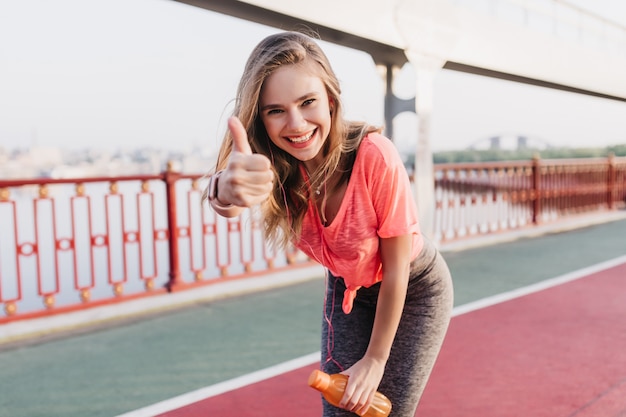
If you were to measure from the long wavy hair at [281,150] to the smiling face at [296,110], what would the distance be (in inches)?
0.9

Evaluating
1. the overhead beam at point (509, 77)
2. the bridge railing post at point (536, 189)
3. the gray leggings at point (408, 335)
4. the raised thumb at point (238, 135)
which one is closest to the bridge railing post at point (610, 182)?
the overhead beam at point (509, 77)

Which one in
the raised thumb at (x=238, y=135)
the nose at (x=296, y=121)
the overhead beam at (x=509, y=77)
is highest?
the overhead beam at (x=509, y=77)

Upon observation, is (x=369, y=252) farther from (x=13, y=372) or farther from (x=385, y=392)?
(x=13, y=372)

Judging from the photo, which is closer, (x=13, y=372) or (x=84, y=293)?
(x=13, y=372)

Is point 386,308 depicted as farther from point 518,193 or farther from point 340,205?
point 518,193

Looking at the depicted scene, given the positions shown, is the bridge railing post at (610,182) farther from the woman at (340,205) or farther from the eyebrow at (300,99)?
the eyebrow at (300,99)

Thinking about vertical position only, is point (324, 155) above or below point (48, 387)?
above

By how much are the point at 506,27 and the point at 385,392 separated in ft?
27.3

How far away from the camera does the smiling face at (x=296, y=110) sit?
1.37 meters

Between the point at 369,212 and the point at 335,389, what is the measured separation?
46cm

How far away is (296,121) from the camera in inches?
54.3

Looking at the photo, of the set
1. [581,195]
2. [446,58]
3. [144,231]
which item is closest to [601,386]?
[144,231]

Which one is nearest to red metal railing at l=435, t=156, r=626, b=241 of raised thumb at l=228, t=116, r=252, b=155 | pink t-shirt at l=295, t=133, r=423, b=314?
pink t-shirt at l=295, t=133, r=423, b=314

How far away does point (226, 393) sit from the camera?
313cm
